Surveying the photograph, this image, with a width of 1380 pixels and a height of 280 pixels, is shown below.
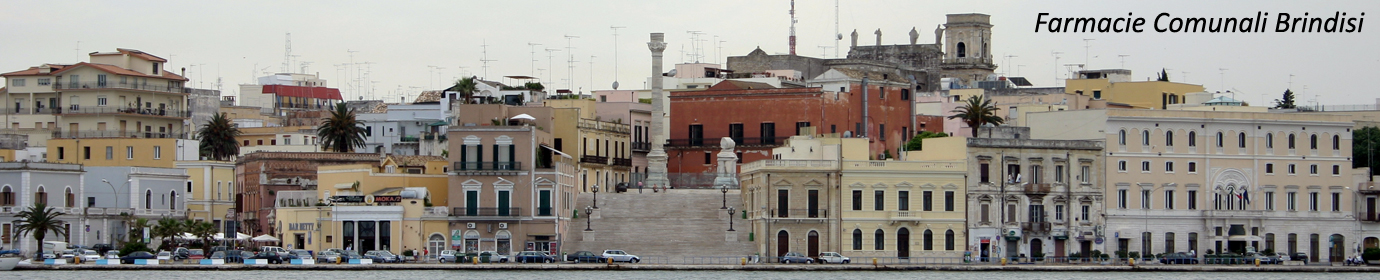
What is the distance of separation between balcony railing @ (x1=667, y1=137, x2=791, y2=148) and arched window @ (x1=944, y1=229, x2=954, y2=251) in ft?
46.0

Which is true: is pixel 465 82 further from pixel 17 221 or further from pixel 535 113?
pixel 17 221

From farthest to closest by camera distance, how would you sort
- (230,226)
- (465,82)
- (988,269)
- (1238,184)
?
(465,82) < (230,226) < (1238,184) < (988,269)

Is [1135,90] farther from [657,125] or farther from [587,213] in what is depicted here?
[587,213]

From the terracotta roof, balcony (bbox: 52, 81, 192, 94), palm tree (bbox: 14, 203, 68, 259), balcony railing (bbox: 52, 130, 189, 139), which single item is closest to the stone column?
the terracotta roof

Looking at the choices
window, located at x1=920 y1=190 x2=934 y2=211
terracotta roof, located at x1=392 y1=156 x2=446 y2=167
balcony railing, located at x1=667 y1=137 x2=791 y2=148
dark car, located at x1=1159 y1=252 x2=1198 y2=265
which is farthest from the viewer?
balcony railing, located at x1=667 y1=137 x2=791 y2=148

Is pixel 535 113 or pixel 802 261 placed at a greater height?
pixel 535 113

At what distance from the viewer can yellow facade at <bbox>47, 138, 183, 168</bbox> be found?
99.3 meters

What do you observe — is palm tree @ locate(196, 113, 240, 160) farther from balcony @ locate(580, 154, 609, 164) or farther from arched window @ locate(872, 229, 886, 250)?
arched window @ locate(872, 229, 886, 250)

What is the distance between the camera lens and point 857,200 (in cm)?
8575

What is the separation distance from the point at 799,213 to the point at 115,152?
112ft

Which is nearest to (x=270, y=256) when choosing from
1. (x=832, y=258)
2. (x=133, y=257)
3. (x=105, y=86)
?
(x=133, y=257)

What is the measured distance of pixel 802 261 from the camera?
82500 mm

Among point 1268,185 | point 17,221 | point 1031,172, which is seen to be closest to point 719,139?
point 1031,172

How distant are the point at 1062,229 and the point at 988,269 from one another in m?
6.51
